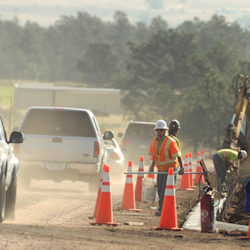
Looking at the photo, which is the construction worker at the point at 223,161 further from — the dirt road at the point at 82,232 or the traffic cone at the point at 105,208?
the traffic cone at the point at 105,208

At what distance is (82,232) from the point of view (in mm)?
12219

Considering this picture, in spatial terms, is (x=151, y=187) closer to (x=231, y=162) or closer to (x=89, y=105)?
(x=231, y=162)

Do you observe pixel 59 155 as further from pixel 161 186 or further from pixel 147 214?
pixel 161 186

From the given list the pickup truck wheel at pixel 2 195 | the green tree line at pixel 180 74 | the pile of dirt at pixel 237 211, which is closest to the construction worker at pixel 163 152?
the pile of dirt at pixel 237 211

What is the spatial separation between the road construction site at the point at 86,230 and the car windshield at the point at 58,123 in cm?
158

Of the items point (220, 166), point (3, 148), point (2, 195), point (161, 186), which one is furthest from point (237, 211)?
point (2, 195)

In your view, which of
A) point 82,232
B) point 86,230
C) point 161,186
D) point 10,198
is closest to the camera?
point 82,232

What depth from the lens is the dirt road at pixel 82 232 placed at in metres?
10.9

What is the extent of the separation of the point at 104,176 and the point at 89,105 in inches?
3972

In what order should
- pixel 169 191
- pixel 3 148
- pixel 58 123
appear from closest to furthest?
1. pixel 3 148
2. pixel 169 191
3. pixel 58 123

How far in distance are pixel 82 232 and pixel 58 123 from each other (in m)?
9.88

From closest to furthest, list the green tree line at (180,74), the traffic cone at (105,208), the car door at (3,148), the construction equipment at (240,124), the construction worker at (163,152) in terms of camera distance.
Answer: the car door at (3,148) → the traffic cone at (105,208) → the construction worker at (163,152) → the construction equipment at (240,124) → the green tree line at (180,74)

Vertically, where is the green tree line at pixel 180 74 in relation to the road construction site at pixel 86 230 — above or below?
above

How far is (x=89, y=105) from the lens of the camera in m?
115
